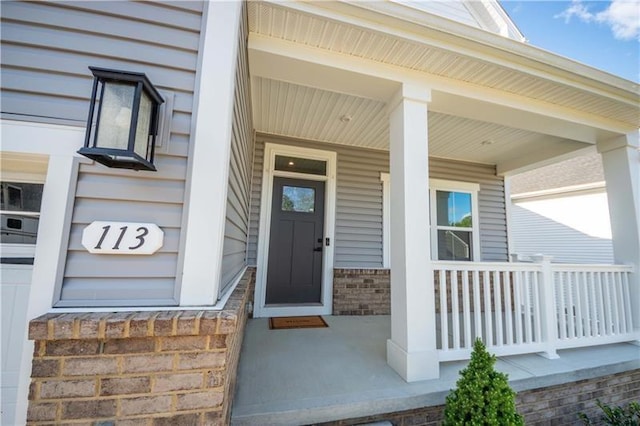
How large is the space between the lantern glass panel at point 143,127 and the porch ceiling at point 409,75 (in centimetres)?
109

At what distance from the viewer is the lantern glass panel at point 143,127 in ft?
3.71

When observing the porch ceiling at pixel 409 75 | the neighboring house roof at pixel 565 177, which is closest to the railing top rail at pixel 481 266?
the porch ceiling at pixel 409 75

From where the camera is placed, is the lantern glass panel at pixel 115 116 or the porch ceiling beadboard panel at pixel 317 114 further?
the porch ceiling beadboard panel at pixel 317 114

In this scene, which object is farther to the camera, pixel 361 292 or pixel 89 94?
pixel 361 292

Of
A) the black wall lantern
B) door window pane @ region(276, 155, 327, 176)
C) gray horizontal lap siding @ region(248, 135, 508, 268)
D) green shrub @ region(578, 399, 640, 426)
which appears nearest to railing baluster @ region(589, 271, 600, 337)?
green shrub @ region(578, 399, 640, 426)

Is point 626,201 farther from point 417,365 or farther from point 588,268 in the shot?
point 417,365

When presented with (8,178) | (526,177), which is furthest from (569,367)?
(526,177)

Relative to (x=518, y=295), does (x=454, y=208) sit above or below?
above

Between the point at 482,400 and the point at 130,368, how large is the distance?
5.95ft

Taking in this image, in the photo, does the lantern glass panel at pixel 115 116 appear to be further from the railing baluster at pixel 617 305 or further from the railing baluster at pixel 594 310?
the railing baluster at pixel 617 305

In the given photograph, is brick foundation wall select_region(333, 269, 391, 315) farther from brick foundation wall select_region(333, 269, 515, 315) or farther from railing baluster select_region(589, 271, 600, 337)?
railing baluster select_region(589, 271, 600, 337)

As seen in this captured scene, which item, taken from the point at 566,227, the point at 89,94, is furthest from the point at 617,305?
the point at 89,94

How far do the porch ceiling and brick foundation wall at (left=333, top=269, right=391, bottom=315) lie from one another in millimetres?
2114

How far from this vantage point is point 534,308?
8.23ft
